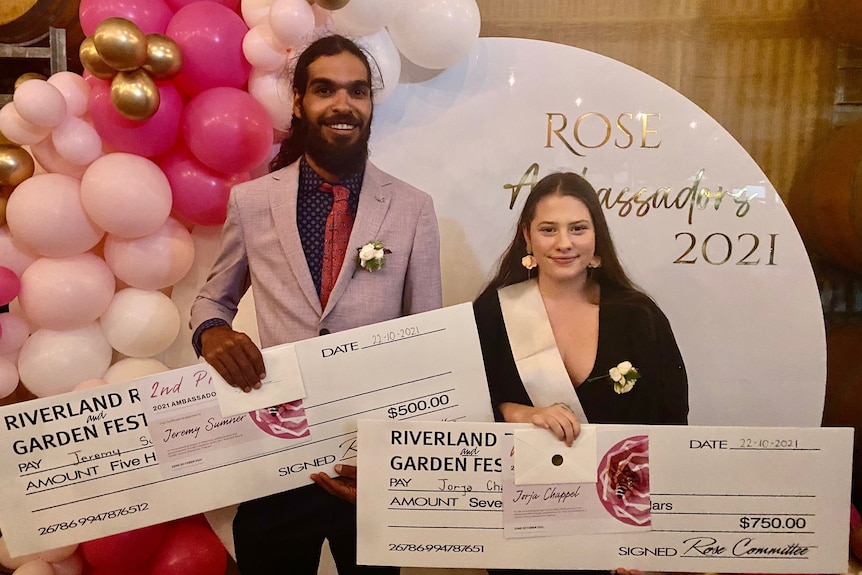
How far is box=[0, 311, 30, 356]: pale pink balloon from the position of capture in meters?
1.32

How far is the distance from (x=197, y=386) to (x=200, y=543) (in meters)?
0.43

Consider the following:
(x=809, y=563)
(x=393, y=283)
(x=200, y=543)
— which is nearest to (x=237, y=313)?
(x=393, y=283)

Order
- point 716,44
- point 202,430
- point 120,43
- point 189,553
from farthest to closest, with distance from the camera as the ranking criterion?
point 716,44 < point 189,553 < point 202,430 < point 120,43

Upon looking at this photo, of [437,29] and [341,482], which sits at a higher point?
[437,29]

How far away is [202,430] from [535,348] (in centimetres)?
80

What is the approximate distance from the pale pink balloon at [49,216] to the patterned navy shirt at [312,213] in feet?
1.12

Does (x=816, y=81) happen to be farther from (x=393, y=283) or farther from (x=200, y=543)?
(x=200, y=543)

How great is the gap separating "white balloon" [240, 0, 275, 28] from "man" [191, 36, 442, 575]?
13 centimetres

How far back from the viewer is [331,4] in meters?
1.22

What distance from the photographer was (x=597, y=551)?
131 cm

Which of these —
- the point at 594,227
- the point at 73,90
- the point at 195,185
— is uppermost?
the point at 73,90

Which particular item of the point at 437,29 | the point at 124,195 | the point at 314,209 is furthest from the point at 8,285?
the point at 437,29

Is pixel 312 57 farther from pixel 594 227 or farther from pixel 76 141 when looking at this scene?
pixel 594 227

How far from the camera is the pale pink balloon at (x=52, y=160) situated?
1311 mm
